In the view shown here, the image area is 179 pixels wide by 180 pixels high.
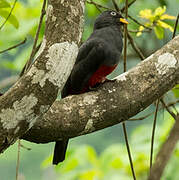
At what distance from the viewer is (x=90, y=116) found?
213 centimetres

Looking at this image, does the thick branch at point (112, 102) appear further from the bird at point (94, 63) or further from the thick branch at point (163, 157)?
the thick branch at point (163, 157)

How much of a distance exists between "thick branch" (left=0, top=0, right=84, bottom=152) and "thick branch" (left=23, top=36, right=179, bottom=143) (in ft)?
0.94

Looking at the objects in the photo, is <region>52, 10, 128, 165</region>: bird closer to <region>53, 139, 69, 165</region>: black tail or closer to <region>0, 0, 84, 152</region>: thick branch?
<region>53, 139, 69, 165</region>: black tail

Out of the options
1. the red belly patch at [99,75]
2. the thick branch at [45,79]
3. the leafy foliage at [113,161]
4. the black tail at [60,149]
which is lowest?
the leafy foliage at [113,161]

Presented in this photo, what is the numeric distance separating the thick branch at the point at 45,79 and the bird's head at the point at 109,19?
1521 mm

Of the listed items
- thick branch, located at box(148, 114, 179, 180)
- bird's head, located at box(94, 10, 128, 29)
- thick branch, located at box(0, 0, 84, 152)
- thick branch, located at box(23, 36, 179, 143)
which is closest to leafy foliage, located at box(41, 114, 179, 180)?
bird's head, located at box(94, 10, 128, 29)

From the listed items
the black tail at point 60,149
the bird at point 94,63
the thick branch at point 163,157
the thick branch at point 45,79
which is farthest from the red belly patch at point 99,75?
the thick branch at point 163,157

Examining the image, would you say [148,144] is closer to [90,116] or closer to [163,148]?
[90,116]

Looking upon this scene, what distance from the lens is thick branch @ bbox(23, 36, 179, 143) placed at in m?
2.06

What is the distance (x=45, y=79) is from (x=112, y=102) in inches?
23.4

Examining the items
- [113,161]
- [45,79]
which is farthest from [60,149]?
[113,161]

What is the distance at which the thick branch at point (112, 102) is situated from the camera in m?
2.06

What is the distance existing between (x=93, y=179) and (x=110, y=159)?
11.0 inches

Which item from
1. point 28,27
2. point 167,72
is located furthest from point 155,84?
point 28,27
